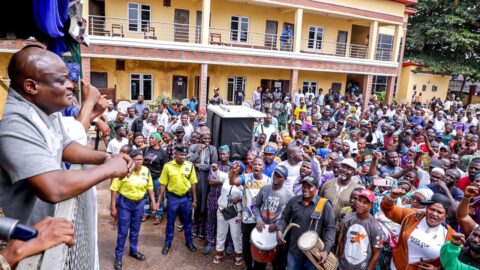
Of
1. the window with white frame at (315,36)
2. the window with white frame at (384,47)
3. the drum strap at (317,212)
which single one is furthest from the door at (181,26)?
the drum strap at (317,212)

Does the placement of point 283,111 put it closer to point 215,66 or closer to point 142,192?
point 215,66

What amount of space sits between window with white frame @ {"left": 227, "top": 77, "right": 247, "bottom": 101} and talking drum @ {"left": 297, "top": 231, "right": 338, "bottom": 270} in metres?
15.7

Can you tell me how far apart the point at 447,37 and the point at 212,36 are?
16325mm

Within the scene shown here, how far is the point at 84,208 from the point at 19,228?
609 mm

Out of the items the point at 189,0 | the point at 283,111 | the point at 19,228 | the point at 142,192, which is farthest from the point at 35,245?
the point at 189,0

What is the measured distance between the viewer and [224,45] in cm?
1789

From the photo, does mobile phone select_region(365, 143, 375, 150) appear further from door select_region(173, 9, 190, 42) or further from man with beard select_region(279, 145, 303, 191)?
door select_region(173, 9, 190, 42)

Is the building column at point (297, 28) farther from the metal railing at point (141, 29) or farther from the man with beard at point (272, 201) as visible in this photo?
the man with beard at point (272, 201)

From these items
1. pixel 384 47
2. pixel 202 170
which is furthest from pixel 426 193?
pixel 384 47

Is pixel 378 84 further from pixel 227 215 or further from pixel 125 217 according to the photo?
pixel 125 217

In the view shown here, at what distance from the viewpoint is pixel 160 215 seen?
21.9 feet

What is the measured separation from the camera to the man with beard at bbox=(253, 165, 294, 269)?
4.48 m

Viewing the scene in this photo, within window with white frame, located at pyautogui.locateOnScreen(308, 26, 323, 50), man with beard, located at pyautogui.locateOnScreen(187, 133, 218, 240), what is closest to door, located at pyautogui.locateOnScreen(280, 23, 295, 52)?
window with white frame, located at pyautogui.locateOnScreen(308, 26, 323, 50)

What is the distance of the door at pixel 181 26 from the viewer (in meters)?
17.3
